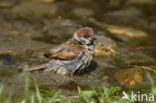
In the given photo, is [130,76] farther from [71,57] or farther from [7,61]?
[7,61]

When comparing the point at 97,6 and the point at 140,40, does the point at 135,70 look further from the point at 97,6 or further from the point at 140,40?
the point at 97,6

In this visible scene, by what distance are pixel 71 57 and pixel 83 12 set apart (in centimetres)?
469

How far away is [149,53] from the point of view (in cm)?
787

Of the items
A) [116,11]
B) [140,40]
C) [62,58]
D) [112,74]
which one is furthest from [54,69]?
[116,11]

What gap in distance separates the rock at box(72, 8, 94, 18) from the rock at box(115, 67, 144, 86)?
4252mm

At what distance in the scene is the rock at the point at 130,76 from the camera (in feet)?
19.6

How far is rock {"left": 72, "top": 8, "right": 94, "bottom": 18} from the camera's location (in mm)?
10386

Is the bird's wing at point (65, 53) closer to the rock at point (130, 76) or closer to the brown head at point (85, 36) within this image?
the brown head at point (85, 36)

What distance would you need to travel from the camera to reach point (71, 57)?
6176mm

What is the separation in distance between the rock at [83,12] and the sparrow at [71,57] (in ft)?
13.2

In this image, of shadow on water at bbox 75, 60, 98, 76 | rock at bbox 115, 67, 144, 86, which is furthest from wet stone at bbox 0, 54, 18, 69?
rock at bbox 115, 67, 144, 86

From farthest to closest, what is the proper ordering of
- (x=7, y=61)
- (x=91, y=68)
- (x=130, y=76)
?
(x=91, y=68), (x=7, y=61), (x=130, y=76)

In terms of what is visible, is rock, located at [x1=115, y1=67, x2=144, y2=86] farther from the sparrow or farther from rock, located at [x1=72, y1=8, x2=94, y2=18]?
rock, located at [x1=72, y1=8, x2=94, y2=18]

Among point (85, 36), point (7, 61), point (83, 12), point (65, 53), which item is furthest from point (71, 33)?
point (7, 61)
